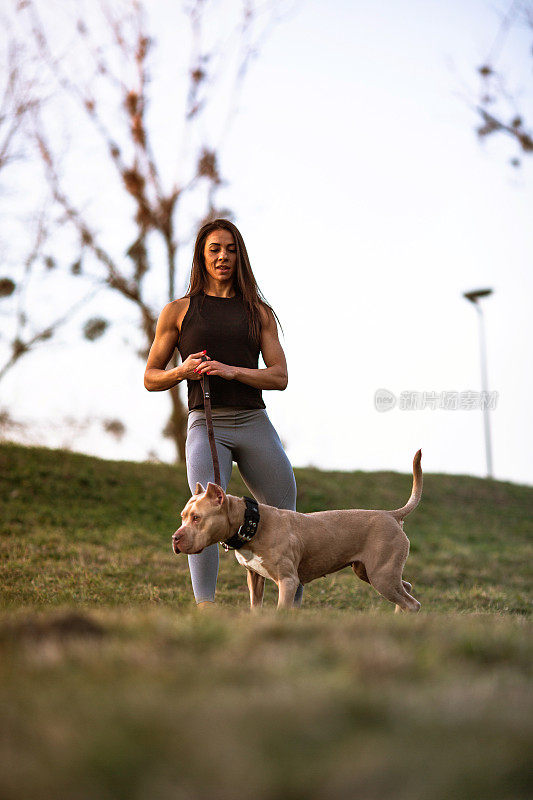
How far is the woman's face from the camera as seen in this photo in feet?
20.2

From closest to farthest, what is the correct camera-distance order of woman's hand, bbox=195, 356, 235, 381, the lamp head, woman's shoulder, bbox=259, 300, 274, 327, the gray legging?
woman's hand, bbox=195, 356, 235, 381, the gray legging, woman's shoulder, bbox=259, 300, 274, 327, the lamp head

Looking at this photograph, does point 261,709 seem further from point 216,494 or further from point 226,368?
point 226,368

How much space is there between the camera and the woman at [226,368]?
5906 mm

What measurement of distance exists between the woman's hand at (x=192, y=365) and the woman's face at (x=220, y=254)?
2.42ft

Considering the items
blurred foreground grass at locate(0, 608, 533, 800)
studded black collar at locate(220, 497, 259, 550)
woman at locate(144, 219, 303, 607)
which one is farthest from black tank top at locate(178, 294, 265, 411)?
blurred foreground grass at locate(0, 608, 533, 800)

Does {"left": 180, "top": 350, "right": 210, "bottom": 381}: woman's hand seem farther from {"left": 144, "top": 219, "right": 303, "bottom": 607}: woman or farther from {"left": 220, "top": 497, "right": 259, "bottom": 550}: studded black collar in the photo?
{"left": 220, "top": 497, "right": 259, "bottom": 550}: studded black collar

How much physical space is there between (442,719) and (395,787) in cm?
40

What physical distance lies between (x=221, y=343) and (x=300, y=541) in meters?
1.54

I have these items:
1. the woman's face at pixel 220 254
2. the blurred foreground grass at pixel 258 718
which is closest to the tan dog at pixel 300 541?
the woman's face at pixel 220 254

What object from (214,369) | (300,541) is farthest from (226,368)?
(300,541)

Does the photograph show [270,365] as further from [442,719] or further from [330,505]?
[330,505]

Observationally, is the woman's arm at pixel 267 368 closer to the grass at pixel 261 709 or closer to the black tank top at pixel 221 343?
the black tank top at pixel 221 343

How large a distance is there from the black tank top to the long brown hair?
0.24 ft

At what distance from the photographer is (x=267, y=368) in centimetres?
609
